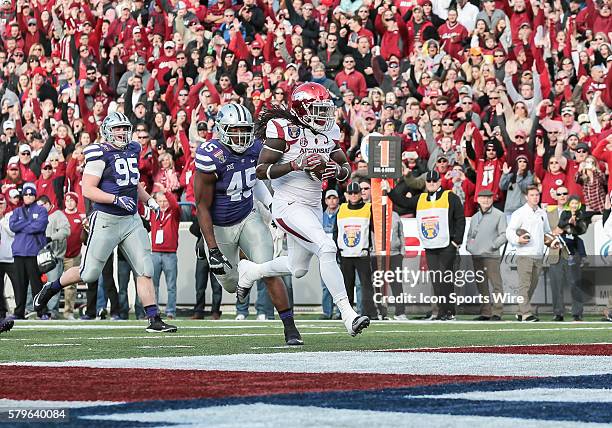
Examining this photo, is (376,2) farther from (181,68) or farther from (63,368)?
(63,368)

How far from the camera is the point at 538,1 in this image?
19.4 metres

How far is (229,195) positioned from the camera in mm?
9930

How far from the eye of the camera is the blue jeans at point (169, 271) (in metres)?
17.5

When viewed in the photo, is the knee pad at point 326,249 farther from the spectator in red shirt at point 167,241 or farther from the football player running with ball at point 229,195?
the spectator in red shirt at point 167,241

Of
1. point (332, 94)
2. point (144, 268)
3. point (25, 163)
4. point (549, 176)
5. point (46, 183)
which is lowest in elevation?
point (144, 268)

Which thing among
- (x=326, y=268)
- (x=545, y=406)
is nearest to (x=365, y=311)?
(x=326, y=268)

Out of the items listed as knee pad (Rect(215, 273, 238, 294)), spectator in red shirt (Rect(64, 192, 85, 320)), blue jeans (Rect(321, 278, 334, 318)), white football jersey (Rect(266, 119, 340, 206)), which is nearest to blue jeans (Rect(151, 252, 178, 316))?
spectator in red shirt (Rect(64, 192, 85, 320))

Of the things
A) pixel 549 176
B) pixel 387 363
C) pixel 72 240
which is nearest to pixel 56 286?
pixel 387 363

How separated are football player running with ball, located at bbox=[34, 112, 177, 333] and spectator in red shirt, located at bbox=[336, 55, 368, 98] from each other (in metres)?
8.18

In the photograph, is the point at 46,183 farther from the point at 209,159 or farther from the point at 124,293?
the point at 209,159

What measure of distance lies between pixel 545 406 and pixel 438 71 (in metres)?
14.4

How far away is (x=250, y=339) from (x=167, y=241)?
23.7 feet

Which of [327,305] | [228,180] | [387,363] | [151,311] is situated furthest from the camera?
[327,305]

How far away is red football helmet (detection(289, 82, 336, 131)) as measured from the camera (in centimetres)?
Answer: 936
